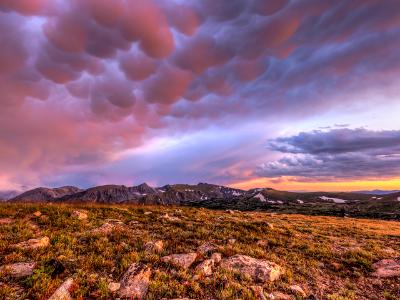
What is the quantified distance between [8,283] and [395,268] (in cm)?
1670

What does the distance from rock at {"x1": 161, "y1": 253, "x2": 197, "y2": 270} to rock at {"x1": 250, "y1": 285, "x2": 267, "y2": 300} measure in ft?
9.42

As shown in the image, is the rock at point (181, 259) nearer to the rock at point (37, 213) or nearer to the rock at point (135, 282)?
the rock at point (135, 282)

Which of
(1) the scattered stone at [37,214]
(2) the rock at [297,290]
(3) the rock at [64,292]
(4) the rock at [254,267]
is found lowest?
(2) the rock at [297,290]

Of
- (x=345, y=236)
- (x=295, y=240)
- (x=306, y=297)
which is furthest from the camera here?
(x=345, y=236)

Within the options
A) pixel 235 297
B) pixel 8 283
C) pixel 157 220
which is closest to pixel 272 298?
pixel 235 297

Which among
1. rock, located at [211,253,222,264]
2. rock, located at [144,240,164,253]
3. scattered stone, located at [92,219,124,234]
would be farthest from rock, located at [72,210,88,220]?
rock, located at [211,253,222,264]

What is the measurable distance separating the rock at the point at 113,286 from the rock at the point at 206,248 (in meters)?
4.50

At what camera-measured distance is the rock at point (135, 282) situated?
8977 millimetres

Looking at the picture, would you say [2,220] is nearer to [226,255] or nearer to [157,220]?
[157,220]

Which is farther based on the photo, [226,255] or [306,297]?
[226,255]

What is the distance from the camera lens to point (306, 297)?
9.88 meters

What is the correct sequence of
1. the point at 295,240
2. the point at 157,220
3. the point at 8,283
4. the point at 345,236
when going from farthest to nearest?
the point at 345,236
the point at 157,220
the point at 295,240
the point at 8,283

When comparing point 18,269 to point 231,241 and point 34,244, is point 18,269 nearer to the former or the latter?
point 34,244

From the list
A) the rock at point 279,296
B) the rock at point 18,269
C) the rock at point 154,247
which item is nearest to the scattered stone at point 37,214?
the rock at point 18,269
